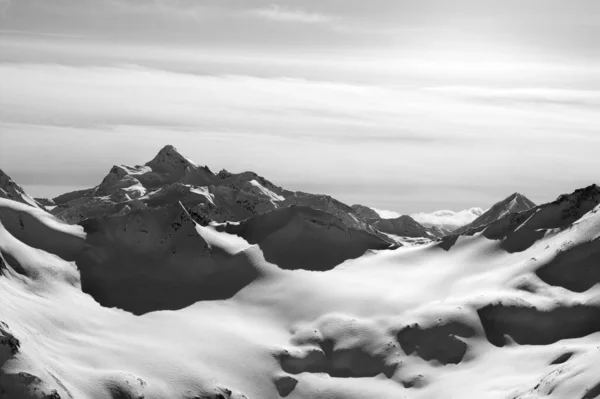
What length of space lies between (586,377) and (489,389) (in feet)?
69.7

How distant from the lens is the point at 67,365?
621 feet

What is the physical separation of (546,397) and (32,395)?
3192 inches

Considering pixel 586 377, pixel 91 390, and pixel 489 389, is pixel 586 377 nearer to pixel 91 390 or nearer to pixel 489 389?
pixel 489 389

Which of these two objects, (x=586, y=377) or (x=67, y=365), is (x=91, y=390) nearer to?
(x=67, y=365)

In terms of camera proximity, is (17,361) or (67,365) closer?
(17,361)

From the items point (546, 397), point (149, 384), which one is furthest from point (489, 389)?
point (149, 384)

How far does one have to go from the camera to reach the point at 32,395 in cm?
17400

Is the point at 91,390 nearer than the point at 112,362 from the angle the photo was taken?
Yes

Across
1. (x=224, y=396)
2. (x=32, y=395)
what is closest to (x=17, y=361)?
(x=32, y=395)

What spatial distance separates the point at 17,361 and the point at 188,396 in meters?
32.2

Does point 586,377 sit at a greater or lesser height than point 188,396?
greater

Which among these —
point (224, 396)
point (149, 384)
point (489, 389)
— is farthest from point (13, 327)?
point (489, 389)

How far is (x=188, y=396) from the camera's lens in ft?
643

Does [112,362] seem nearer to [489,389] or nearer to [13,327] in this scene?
[13,327]
